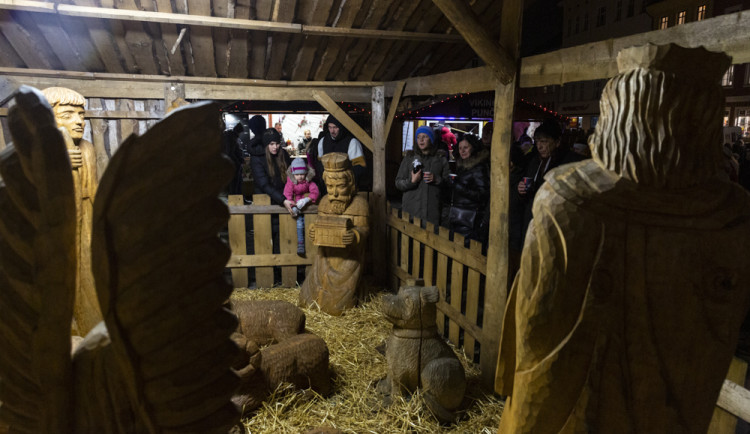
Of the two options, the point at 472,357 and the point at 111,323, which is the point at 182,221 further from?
the point at 472,357

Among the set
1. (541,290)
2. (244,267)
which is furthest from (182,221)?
(244,267)

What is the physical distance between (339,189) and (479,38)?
2.12m

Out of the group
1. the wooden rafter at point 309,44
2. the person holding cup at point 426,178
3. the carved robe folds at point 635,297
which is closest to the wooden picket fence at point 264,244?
the person holding cup at point 426,178

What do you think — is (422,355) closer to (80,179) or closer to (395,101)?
(80,179)

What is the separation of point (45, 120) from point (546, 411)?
1.37 metres

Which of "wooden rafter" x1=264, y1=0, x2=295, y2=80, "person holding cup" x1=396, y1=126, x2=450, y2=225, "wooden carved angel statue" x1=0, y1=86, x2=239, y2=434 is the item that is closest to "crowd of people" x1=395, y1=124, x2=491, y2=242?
"person holding cup" x1=396, y1=126, x2=450, y2=225

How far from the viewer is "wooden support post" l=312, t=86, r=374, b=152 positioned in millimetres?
5293

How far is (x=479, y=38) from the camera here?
3.04 meters

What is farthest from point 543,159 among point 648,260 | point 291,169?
point 648,260

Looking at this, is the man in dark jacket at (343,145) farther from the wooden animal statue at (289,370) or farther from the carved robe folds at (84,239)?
the carved robe folds at (84,239)

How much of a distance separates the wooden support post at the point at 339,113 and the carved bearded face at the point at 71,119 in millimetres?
2721

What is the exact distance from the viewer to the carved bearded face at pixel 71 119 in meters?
2.83

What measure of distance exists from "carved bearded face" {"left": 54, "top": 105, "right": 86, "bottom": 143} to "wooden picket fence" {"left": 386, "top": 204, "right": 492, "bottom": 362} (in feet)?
7.68

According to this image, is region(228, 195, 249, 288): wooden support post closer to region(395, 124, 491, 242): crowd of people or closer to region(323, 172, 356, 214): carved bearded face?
region(323, 172, 356, 214): carved bearded face
